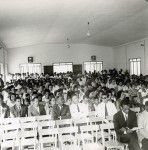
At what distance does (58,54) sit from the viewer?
2548cm

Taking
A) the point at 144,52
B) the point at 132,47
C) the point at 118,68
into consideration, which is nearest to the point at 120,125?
the point at 144,52

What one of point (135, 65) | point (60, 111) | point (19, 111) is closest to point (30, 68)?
point (135, 65)

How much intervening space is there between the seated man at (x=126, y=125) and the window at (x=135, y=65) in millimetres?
14232

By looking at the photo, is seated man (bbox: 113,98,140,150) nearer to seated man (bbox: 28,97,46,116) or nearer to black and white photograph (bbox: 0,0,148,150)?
black and white photograph (bbox: 0,0,148,150)

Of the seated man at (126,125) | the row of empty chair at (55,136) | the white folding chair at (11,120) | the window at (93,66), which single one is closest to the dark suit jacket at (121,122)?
the seated man at (126,125)

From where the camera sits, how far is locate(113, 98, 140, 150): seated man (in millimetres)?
5988

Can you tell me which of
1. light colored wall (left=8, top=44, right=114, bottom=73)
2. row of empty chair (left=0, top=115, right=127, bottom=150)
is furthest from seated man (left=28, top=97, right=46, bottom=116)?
light colored wall (left=8, top=44, right=114, bottom=73)

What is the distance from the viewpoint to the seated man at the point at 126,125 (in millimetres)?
5988

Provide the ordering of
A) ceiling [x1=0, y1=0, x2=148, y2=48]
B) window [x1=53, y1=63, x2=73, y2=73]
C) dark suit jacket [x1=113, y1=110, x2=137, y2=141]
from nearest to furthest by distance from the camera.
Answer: dark suit jacket [x1=113, y1=110, x2=137, y2=141] < ceiling [x1=0, y1=0, x2=148, y2=48] < window [x1=53, y1=63, x2=73, y2=73]

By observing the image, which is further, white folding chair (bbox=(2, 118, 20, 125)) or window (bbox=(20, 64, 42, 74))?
window (bbox=(20, 64, 42, 74))

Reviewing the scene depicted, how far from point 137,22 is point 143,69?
228 inches

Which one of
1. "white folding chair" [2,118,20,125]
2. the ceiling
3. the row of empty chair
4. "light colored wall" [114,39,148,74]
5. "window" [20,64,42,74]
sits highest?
the ceiling

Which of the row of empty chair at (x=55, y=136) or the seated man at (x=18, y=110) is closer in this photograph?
the row of empty chair at (x=55, y=136)

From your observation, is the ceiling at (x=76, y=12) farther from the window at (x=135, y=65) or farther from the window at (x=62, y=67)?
the window at (x=62, y=67)
